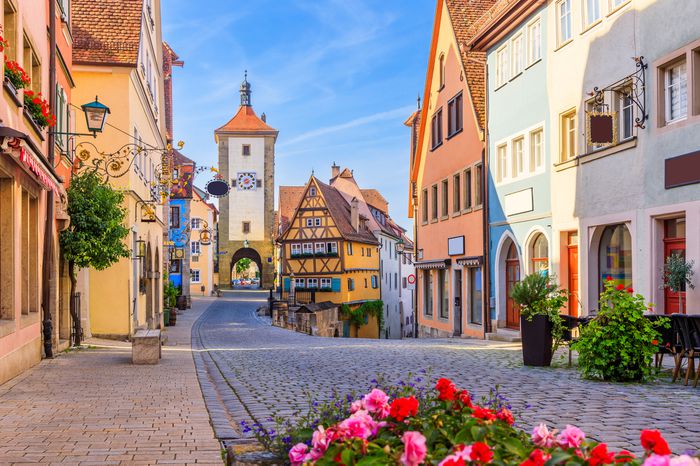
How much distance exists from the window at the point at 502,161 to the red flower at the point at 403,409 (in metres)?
19.6

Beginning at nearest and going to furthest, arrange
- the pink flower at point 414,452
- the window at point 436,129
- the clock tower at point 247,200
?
1. the pink flower at point 414,452
2. the window at point 436,129
3. the clock tower at point 247,200

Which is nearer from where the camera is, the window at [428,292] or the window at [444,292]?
the window at [444,292]

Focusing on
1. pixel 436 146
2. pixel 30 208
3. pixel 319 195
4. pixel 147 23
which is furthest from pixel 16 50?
pixel 319 195

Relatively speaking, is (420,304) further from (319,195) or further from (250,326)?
(319,195)

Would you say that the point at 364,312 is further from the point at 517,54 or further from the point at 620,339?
the point at 620,339

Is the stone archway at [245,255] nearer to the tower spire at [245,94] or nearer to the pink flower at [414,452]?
the tower spire at [245,94]

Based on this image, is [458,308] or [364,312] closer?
[458,308]

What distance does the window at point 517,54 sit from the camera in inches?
838

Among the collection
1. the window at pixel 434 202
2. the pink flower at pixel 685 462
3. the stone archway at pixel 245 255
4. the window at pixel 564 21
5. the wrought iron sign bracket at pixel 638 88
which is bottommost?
the pink flower at pixel 685 462

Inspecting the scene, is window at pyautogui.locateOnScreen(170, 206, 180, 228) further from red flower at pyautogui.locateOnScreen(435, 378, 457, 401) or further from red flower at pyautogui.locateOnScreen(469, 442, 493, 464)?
red flower at pyautogui.locateOnScreen(469, 442, 493, 464)

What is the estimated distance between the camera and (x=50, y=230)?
45.4 feet

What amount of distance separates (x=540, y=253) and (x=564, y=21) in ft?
18.3

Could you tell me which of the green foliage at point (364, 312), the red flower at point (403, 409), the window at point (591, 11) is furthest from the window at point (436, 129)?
the red flower at point (403, 409)

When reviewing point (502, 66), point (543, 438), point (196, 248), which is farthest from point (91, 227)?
point (196, 248)
